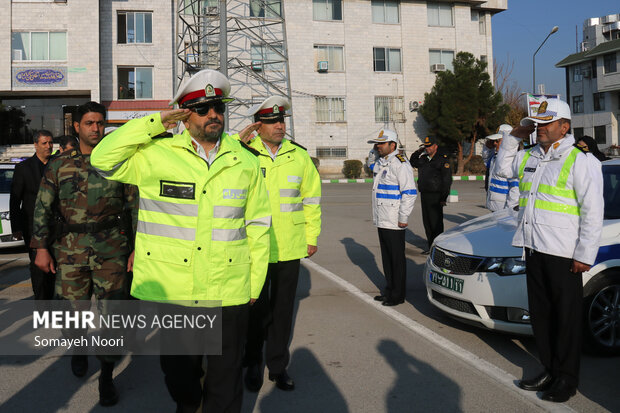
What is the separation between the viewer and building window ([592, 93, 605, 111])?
5209 cm

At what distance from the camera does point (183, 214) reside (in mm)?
2959

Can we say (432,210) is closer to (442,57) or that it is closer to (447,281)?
(447,281)

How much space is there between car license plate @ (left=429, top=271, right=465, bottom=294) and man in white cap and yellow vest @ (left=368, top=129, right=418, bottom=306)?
3.12 feet

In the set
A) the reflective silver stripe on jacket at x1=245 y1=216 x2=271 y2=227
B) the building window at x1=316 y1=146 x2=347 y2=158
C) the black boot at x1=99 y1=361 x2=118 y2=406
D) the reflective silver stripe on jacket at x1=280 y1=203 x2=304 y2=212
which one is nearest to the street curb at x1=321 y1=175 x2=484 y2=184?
the building window at x1=316 y1=146 x2=347 y2=158

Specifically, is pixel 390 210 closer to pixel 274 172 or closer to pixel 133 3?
pixel 274 172

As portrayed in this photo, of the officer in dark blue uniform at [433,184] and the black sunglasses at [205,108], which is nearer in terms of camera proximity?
the black sunglasses at [205,108]

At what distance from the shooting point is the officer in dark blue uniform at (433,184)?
9641mm

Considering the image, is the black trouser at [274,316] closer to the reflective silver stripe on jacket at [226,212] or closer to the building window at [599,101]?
the reflective silver stripe on jacket at [226,212]

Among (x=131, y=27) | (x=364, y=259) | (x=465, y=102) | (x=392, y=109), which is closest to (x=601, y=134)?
(x=465, y=102)

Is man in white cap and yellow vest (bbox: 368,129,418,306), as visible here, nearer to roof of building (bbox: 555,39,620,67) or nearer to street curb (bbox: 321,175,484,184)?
street curb (bbox: 321,175,484,184)

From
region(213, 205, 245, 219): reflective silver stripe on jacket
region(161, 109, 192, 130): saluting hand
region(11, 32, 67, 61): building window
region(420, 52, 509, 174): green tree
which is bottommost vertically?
region(213, 205, 245, 219): reflective silver stripe on jacket

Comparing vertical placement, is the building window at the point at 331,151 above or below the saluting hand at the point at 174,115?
above

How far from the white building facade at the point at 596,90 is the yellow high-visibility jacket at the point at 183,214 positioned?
51.8 m

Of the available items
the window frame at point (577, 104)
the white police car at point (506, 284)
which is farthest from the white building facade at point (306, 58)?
the white police car at point (506, 284)
